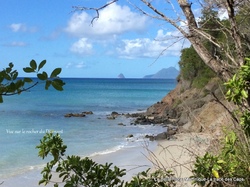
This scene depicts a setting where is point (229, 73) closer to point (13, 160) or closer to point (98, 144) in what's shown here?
point (13, 160)

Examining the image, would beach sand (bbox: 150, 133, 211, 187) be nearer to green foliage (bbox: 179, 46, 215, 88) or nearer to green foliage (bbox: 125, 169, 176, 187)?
green foliage (bbox: 125, 169, 176, 187)

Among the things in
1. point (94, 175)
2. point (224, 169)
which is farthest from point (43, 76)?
point (224, 169)

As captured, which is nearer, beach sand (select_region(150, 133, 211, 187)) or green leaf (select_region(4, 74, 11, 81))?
green leaf (select_region(4, 74, 11, 81))

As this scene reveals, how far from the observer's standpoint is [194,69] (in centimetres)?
3061

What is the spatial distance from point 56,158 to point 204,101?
22252 millimetres

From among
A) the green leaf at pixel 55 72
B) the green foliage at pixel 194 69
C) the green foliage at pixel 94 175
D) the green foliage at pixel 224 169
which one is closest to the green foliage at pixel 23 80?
the green leaf at pixel 55 72

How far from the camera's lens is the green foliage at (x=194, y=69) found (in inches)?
1142

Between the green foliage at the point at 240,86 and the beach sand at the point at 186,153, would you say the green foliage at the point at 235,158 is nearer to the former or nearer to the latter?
the green foliage at the point at 240,86

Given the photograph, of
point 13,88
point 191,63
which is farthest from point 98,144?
point 13,88

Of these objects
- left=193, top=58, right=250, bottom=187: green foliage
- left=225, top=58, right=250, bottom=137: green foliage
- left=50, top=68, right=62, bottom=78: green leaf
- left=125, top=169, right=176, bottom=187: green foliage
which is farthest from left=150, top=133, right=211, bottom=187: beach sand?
left=50, top=68, right=62, bottom=78: green leaf

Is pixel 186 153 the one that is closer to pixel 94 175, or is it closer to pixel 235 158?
pixel 235 158

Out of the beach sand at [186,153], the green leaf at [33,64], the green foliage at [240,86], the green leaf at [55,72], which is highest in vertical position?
the green leaf at [33,64]

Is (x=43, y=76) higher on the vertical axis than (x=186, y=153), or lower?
higher

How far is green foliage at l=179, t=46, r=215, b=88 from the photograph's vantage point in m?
29.0
